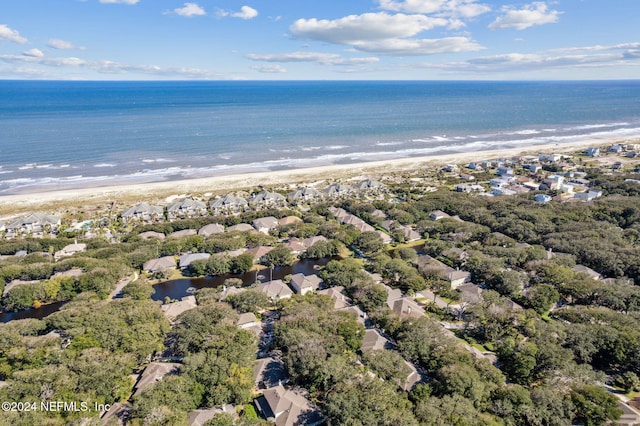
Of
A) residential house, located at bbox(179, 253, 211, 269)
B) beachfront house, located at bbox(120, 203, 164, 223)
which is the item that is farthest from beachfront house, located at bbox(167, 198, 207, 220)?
residential house, located at bbox(179, 253, 211, 269)

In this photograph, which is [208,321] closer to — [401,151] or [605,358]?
[605,358]

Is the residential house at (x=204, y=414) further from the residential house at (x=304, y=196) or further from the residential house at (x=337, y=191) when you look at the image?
the residential house at (x=337, y=191)

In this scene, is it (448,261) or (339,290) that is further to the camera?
(448,261)

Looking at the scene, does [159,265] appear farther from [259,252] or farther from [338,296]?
[338,296]

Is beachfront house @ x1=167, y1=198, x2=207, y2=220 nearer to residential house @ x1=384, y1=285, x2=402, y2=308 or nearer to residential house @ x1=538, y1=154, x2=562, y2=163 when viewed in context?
residential house @ x1=384, y1=285, x2=402, y2=308

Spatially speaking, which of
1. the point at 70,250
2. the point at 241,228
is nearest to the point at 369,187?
the point at 241,228

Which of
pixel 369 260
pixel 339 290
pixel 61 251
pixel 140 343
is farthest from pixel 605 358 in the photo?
pixel 61 251
